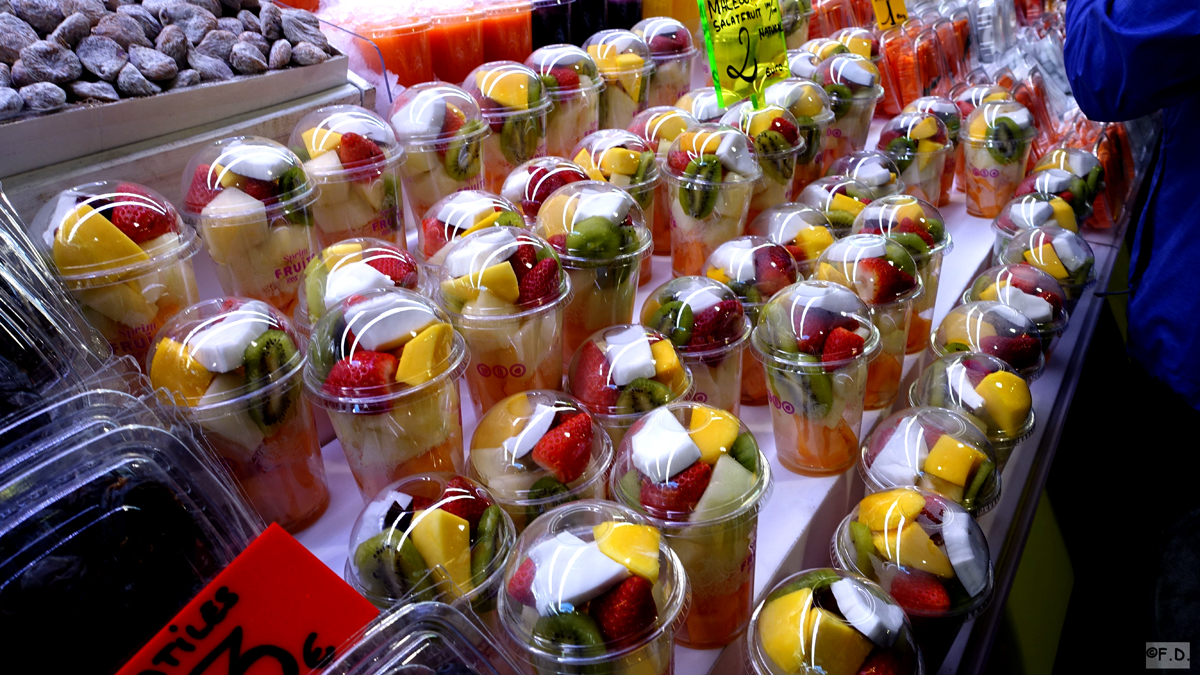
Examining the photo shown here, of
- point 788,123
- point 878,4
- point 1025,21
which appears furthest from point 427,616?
point 1025,21

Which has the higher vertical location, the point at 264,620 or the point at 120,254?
the point at 120,254

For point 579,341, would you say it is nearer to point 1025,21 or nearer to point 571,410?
point 571,410

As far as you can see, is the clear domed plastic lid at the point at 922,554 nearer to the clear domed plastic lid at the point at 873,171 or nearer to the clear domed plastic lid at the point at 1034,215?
A: the clear domed plastic lid at the point at 873,171

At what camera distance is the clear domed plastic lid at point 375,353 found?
106 cm

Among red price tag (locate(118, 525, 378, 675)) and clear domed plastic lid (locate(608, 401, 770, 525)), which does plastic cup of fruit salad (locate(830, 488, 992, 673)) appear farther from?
red price tag (locate(118, 525, 378, 675))

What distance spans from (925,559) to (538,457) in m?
0.55

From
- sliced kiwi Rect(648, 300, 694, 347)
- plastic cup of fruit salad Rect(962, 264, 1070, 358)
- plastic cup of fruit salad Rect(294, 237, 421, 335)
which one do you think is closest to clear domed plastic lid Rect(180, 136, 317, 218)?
plastic cup of fruit salad Rect(294, 237, 421, 335)

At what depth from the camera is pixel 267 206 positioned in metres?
1.32

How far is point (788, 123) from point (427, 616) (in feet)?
5.13

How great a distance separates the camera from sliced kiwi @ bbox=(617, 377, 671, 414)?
117 cm

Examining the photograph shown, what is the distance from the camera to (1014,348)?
1.55 metres

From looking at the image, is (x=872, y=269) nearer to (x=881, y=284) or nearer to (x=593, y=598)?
(x=881, y=284)

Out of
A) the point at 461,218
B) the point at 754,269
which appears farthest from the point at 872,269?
the point at 461,218

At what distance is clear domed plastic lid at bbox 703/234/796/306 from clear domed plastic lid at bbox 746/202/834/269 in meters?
0.12
